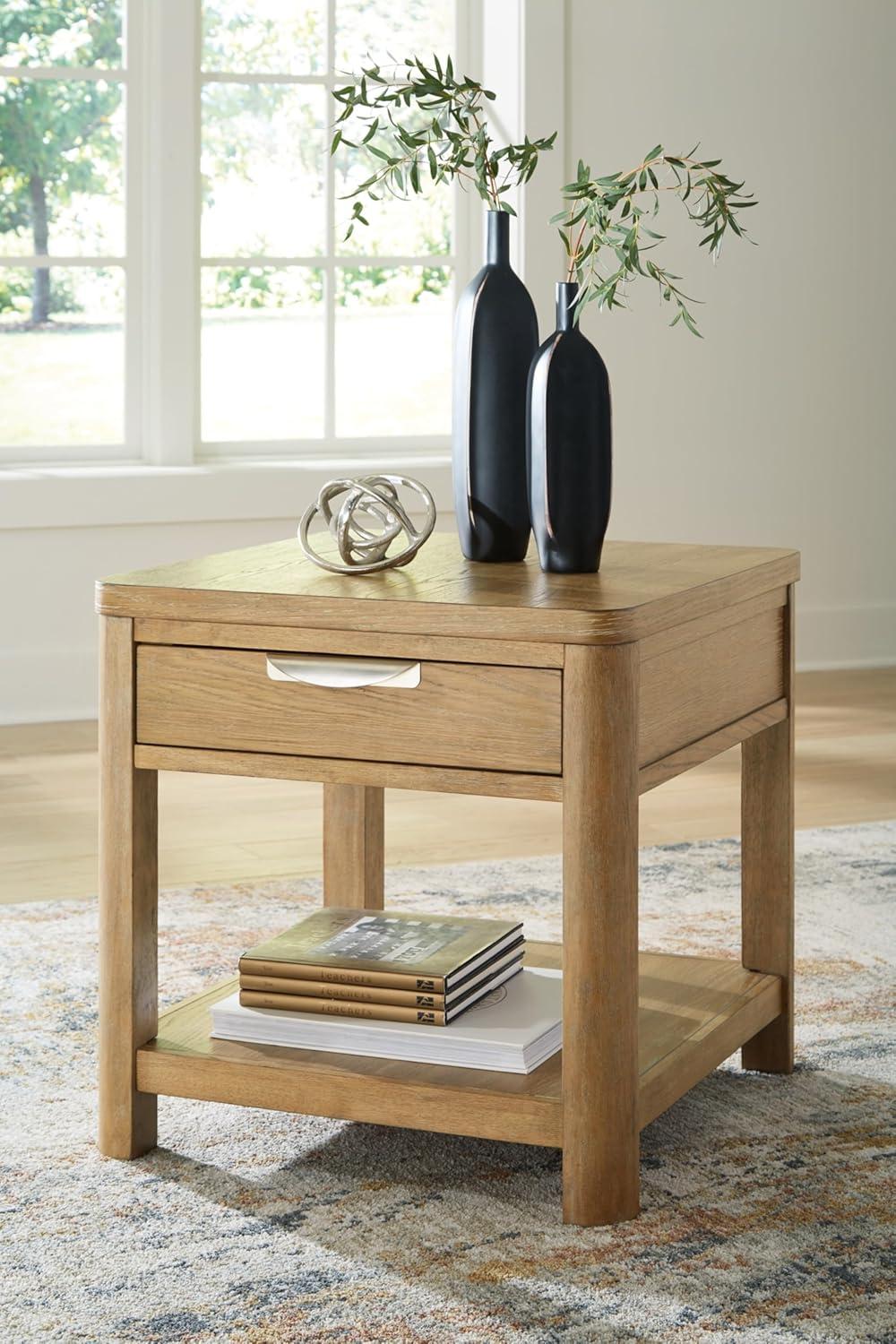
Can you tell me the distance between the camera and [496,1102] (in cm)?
162

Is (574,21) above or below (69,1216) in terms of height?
above

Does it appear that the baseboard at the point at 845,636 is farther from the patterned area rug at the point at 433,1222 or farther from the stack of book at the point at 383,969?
the stack of book at the point at 383,969

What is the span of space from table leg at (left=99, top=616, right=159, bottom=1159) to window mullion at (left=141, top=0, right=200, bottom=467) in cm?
280

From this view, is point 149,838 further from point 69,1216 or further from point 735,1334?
point 735,1334

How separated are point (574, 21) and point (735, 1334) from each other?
3850mm

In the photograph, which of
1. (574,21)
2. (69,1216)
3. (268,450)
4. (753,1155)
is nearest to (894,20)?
(574,21)

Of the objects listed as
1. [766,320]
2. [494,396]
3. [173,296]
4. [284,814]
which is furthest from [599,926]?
[766,320]

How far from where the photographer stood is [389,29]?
15.4 ft

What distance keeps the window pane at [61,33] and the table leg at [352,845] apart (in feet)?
9.20

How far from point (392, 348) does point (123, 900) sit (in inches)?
126

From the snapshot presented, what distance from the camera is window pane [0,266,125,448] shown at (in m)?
4.35

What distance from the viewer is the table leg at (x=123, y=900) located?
171 cm

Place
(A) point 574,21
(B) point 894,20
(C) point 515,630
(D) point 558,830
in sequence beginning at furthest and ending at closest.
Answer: (B) point 894,20 → (A) point 574,21 → (D) point 558,830 → (C) point 515,630

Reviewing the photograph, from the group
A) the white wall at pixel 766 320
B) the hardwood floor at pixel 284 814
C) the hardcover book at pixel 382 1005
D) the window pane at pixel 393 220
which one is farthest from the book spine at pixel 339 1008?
the window pane at pixel 393 220
